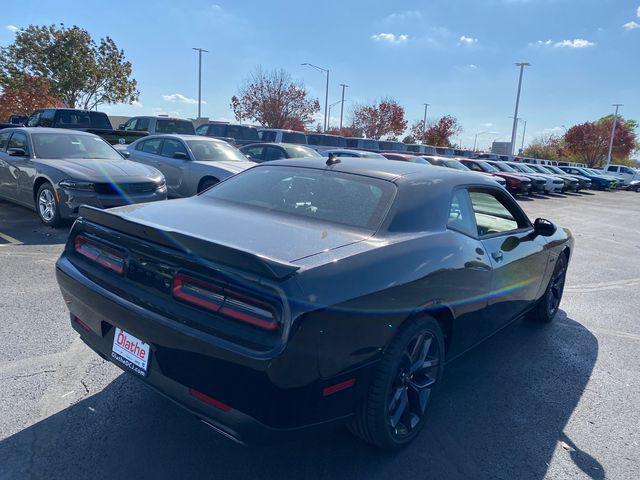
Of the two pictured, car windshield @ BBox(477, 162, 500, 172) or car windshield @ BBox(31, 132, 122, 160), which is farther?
car windshield @ BBox(477, 162, 500, 172)

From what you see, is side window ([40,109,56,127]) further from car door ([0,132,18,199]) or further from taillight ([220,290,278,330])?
taillight ([220,290,278,330])

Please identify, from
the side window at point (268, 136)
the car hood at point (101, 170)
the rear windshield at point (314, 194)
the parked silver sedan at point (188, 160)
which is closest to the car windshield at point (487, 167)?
the side window at point (268, 136)

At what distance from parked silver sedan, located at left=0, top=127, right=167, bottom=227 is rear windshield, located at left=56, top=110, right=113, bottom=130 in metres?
6.24

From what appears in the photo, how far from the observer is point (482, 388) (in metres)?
3.42

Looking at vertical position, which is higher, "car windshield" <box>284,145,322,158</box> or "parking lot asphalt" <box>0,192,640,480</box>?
"car windshield" <box>284,145,322,158</box>

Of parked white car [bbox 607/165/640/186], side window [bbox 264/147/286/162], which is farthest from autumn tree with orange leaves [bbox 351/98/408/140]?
side window [bbox 264/147/286/162]

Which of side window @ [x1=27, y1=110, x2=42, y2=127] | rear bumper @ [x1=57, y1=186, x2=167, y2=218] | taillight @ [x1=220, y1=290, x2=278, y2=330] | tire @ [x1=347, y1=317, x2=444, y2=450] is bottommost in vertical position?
tire @ [x1=347, y1=317, x2=444, y2=450]

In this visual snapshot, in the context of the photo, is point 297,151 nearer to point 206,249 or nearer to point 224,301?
point 206,249

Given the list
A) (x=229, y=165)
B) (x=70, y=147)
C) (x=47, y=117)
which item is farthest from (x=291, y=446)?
(x=47, y=117)

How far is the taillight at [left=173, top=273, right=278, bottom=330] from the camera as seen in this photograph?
6.53ft

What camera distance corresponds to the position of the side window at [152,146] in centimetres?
1046

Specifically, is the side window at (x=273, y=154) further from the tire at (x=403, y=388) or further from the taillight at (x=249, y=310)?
the taillight at (x=249, y=310)

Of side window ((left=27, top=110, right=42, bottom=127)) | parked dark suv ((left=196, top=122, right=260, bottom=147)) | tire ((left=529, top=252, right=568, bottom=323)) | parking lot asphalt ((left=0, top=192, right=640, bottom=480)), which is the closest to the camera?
parking lot asphalt ((left=0, top=192, right=640, bottom=480))

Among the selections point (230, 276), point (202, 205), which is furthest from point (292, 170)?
point (230, 276)
